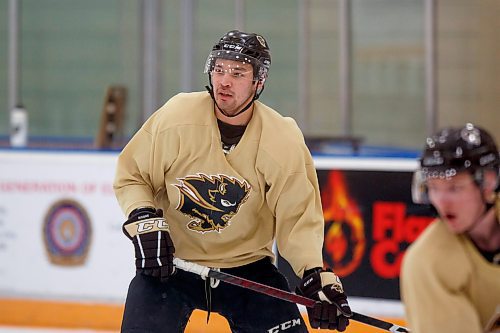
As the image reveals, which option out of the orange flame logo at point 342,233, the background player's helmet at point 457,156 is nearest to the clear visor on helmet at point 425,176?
the background player's helmet at point 457,156

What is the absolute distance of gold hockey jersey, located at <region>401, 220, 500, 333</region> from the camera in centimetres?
185

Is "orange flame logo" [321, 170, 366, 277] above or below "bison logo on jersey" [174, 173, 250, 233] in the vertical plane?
below

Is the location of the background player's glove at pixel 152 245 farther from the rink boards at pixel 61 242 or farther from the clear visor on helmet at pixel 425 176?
the rink boards at pixel 61 242

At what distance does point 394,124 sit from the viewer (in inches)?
233

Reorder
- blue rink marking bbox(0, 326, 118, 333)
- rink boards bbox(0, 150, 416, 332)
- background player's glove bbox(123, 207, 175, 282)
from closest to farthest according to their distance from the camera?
background player's glove bbox(123, 207, 175, 282) < blue rink marking bbox(0, 326, 118, 333) < rink boards bbox(0, 150, 416, 332)

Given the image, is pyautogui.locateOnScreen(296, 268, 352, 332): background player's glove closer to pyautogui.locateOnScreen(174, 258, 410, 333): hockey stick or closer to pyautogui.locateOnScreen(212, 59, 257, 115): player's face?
pyautogui.locateOnScreen(174, 258, 410, 333): hockey stick

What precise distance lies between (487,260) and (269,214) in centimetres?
96

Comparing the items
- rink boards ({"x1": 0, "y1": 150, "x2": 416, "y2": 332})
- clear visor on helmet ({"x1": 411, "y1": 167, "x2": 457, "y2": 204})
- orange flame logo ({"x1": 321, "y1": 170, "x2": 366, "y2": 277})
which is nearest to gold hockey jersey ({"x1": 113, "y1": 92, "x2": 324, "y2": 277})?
clear visor on helmet ({"x1": 411, "y1": 167, "x2": 457, "y2": 204})

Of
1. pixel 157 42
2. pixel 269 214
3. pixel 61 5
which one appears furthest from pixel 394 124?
pixel 269 214

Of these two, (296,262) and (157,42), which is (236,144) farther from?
(157,42)

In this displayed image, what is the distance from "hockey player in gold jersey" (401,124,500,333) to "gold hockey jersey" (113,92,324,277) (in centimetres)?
80

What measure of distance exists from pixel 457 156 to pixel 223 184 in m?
0.91

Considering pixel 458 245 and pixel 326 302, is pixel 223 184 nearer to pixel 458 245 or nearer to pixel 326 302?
pixel 326 302

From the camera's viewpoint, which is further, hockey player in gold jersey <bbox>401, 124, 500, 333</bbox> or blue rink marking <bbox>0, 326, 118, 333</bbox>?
blue rink marking <bbox>0, 326, 118, 333</bbox>
